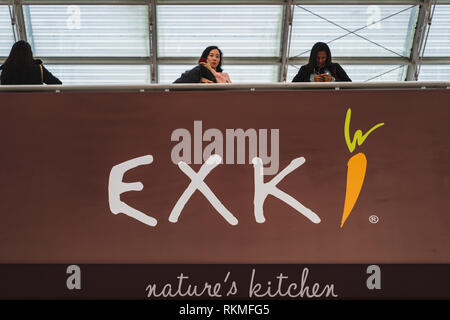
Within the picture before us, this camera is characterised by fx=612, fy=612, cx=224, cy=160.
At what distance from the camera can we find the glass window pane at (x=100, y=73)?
15.1 meters

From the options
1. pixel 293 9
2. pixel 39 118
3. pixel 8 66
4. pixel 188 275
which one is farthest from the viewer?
pixel 293 9

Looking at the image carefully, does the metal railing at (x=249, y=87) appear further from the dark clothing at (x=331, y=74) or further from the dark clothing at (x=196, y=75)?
the dark clothing at (x=331, y=74)

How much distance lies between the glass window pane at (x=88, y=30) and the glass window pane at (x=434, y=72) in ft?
22.4

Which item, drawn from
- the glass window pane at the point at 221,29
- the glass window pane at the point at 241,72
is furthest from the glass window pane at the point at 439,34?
the glass window pane at the point at 241,72

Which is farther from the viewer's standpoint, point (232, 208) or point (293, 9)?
point (293, 9)

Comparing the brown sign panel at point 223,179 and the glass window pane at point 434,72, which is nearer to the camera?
the brown sign panel at point 223,179

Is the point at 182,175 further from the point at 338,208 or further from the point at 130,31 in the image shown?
the point at 130,31

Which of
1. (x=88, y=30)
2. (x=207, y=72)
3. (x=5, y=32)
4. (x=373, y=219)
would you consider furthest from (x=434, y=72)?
(x=373, y=219)

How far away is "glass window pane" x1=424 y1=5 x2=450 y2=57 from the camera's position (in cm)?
1441

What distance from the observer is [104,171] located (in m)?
4.90
